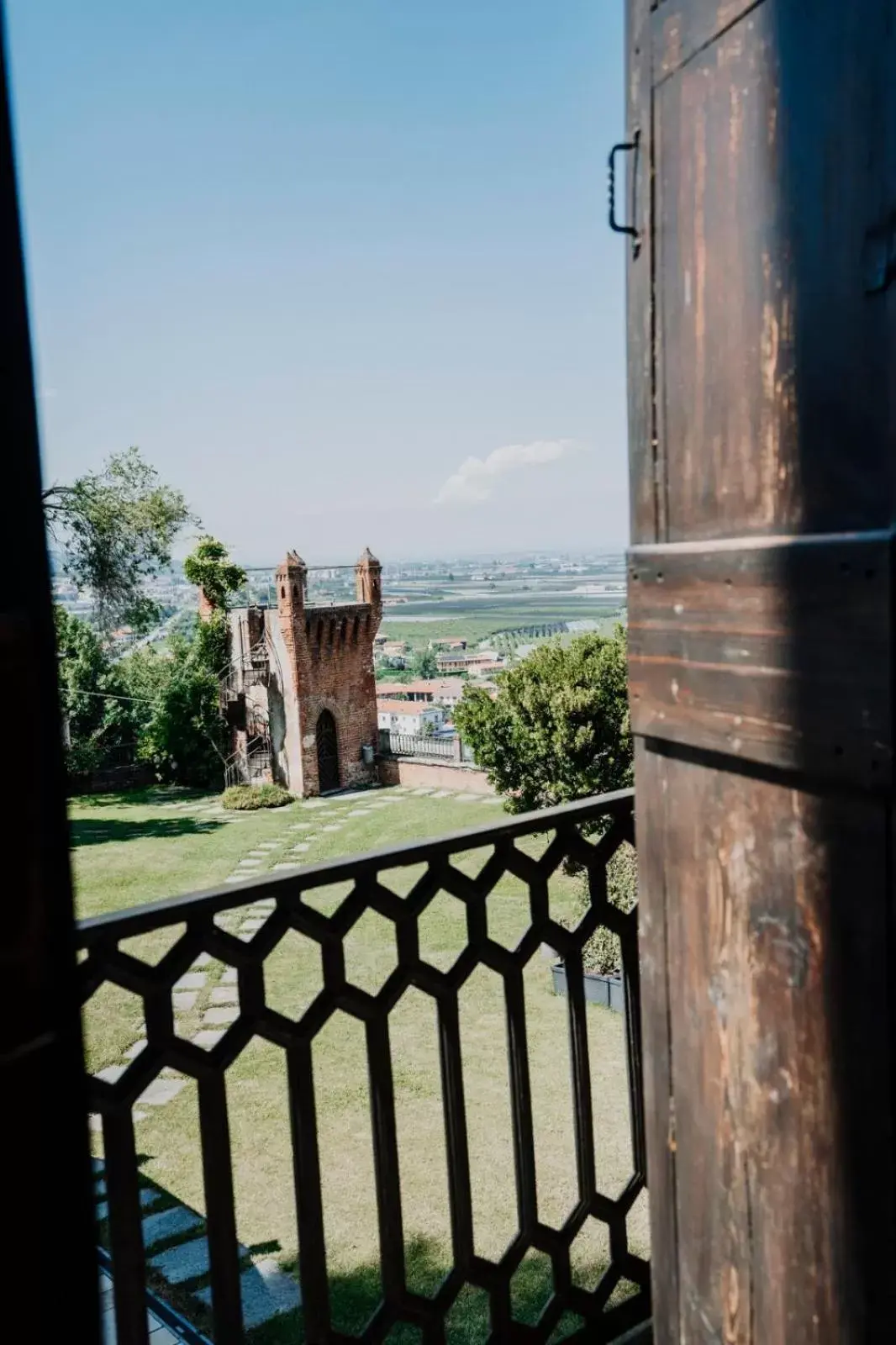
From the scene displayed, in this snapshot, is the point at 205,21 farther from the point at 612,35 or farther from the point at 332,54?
the point at 612,35

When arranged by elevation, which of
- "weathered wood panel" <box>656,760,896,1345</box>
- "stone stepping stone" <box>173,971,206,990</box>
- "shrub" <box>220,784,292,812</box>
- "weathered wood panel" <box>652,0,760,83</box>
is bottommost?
"shrub" <box>220,784,292,812</box>

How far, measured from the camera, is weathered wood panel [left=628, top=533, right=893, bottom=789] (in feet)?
3.06

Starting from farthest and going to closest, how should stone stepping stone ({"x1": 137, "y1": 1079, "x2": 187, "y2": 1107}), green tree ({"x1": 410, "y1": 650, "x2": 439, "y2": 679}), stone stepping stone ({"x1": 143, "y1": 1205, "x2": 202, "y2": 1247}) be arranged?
green tree ({"x1": 410, "y1": 650, "x2": 439, "y2": 679}) < stone stepping stone ({"x1": 137, "y1": 1079, "x2": 187, "y2": 1107}) < stone stepping stone ({"x1": 143, "y1": 1205, "x2": 202, "y2": 1247})

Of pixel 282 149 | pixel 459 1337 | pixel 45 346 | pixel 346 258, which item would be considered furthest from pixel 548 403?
pixel 45 346

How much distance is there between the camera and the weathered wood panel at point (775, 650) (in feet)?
3.06

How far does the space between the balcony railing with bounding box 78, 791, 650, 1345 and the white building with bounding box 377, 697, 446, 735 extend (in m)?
28.1

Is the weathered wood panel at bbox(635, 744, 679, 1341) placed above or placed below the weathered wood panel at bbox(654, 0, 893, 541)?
below

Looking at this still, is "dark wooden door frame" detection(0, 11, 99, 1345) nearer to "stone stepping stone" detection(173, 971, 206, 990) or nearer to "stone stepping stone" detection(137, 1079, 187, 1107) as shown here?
"stone stepping stone" detection(137, 1079, 187, 1107)

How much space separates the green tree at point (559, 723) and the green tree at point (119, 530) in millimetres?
8008

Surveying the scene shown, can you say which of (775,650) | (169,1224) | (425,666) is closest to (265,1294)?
(169,1224)

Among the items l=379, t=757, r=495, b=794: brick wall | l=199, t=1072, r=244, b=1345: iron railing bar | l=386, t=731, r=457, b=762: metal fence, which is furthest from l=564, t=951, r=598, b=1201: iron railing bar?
l=386, t=731, r=457, b=762: metal fence

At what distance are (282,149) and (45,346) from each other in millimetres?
31199

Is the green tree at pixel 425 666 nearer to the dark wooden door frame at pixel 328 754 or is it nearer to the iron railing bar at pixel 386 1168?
the dark wooden door frame at pixel 328 754

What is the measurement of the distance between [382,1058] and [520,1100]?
32 centimetres
